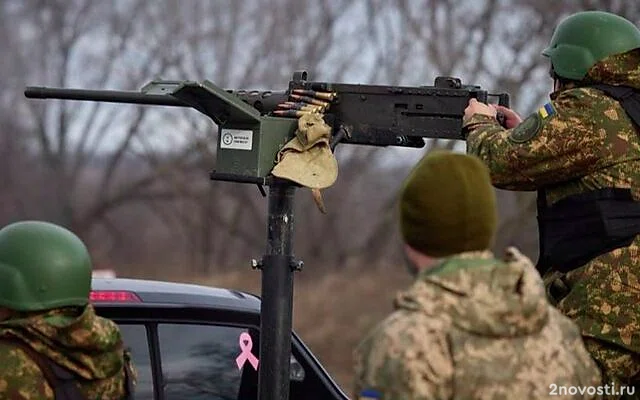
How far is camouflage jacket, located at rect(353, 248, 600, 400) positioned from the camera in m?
2.80

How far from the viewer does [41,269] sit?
3.52 meters

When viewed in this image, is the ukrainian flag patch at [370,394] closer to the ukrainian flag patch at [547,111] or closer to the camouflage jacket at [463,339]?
the camouflage jacket at [463,339]

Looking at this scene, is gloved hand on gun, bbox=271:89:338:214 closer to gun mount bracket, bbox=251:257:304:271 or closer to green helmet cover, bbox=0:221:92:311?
gun mount bracket, bbox=251:257:304:271

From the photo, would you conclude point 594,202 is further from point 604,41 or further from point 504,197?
point 504,197

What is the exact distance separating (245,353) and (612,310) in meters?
1.37

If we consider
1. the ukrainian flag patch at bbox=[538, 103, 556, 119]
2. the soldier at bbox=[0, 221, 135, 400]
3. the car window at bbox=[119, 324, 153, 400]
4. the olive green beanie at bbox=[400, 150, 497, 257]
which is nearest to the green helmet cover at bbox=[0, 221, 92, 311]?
the soldier at bbox=[0, 221, 135, 400]

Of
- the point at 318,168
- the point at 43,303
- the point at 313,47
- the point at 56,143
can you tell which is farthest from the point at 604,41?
the point at 56,143

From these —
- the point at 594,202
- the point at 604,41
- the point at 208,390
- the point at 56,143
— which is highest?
the point at 56,143

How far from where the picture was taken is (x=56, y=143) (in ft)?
88.7

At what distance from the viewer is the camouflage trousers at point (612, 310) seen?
4.14 metres

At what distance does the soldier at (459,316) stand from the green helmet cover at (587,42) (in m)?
1.53

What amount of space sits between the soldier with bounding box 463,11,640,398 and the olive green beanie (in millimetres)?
1293

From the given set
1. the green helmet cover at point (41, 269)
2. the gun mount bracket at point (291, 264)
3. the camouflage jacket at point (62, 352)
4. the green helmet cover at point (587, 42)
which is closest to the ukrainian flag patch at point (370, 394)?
the camouflage jacket at point (62, 352)

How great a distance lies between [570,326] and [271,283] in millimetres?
1546
